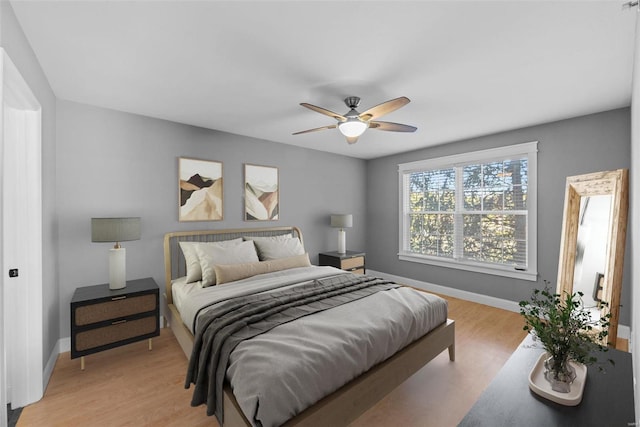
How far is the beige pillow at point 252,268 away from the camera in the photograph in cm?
296

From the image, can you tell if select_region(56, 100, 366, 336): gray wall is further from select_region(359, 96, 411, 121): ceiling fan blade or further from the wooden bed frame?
select_region(359, 96, 411, 121): ceiling fan blade

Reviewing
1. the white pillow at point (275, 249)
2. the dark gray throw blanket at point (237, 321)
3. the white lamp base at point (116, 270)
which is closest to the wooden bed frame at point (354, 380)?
the dark gray throw blanket at point (237, 321)

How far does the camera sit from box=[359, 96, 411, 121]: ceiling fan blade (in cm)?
222

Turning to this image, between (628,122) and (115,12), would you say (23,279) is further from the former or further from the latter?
(628,122)

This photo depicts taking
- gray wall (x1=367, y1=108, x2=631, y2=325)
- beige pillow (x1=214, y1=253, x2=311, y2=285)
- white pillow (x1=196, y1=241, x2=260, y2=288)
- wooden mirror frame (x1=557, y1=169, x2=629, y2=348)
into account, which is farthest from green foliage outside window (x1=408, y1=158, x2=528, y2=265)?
white pillow (x1=196, y1=241, x2=260, y2=288)

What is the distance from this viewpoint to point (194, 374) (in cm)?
206

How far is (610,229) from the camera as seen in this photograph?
9.04 ft

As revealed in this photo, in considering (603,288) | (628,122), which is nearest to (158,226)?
(603,288)

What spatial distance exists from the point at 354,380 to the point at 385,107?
204 cm

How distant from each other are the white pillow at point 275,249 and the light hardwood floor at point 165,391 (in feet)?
4.40

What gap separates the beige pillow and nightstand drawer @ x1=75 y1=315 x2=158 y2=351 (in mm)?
768

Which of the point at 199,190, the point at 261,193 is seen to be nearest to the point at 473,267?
the point at 261,193

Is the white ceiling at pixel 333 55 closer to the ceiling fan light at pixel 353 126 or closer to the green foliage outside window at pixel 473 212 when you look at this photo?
the ceiling fan light at pixel 353 126

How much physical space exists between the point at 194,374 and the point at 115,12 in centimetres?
235
